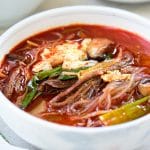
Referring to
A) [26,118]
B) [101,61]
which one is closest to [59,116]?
[26,118]

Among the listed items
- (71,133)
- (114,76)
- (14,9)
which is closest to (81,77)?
(114,76)

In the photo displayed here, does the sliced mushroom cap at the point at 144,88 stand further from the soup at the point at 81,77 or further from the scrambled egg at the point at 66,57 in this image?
the scrambled egg at the point at 66,57

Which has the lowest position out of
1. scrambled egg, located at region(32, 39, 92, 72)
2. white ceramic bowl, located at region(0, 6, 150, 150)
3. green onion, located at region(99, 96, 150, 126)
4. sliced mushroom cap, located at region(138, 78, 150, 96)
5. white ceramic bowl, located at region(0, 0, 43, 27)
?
white ceramic bowl, located at region(0, 6, 150, 150)

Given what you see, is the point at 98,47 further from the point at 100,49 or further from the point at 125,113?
the point at 125,113

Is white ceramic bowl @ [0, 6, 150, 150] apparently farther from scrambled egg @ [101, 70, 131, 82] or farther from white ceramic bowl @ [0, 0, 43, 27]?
white ceramic bowl @ [0, 0, 43, 27]

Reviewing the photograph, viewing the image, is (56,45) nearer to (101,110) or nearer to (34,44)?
(34,44)

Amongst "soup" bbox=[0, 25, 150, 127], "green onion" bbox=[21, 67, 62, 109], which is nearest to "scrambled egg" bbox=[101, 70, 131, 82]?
"soup" bbox=[0, 25, 150, 127]
